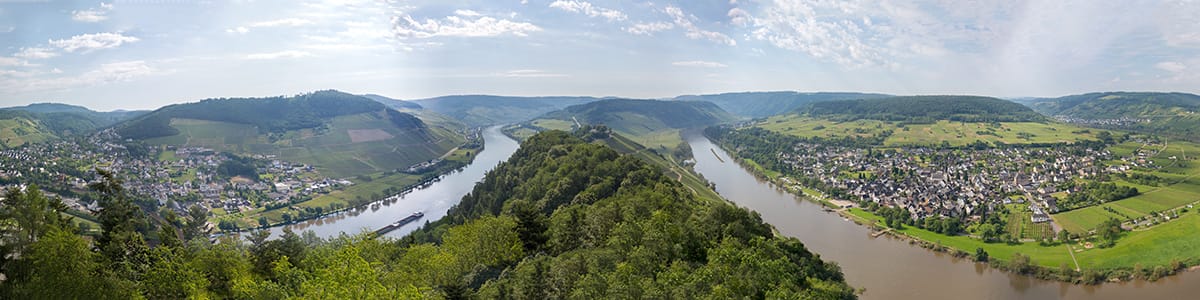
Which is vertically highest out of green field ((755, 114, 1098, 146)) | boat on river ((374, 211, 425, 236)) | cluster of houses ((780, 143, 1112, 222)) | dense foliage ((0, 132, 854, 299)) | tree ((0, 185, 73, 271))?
tree ((0, 185, 73, 271))

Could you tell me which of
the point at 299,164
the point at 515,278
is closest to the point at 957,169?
the point at 515,278

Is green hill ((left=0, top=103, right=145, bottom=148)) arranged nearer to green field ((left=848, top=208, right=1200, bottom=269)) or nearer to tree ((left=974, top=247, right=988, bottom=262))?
tree ((left=974, top=247, right=988, bottom=262))

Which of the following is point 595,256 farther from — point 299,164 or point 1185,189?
point 299,164

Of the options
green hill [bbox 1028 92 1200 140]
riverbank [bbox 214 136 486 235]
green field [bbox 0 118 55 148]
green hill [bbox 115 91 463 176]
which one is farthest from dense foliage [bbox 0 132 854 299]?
green hill [bbox 1028 92 1200 140]

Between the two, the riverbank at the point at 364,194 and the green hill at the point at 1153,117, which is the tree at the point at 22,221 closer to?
the riverbank at the point at 364,194

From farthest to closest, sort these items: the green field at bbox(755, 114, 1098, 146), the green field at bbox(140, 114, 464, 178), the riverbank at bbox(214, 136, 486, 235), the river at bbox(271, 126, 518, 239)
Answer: the green field at bbox(755, 114, 1098, 146)
the green field at bbox(140, 114, 464, 178)
the riverbank at bbox(214, 136, 486, 235)
the river at bbox(271, 126, 518, 239)

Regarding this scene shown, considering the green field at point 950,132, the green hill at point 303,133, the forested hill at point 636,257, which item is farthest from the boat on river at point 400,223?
the green field at point 950,132

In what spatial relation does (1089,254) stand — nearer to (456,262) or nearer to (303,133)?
(456,262)
